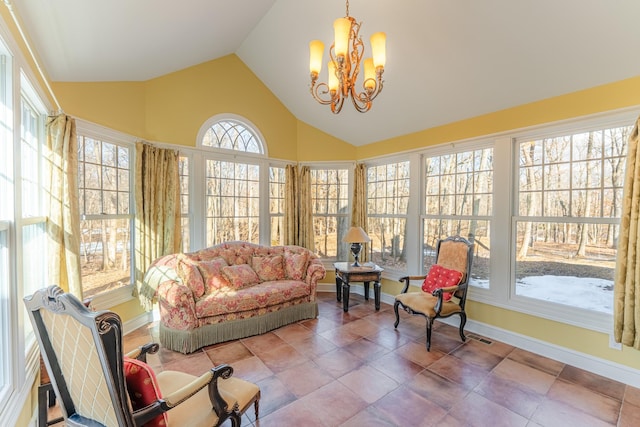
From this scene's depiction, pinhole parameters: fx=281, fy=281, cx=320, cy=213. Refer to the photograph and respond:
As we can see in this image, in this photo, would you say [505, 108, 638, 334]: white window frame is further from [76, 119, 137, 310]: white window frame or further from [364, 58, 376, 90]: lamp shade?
[76, 119, 137, 310]: white window frame

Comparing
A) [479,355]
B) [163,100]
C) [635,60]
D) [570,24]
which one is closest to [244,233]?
[163,100]

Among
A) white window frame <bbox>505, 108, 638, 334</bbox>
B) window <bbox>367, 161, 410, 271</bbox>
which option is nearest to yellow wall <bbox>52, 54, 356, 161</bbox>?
window <bbox>367, 161, 410, 271</bbox>

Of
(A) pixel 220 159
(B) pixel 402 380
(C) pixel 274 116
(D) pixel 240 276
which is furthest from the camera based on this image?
(C) pixel 274 116

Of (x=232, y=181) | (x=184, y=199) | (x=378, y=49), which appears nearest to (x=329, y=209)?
(x=232, y=181)

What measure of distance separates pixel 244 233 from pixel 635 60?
4.81 m

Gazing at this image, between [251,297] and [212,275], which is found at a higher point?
[212,275]

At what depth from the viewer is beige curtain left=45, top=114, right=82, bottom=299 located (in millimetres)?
2482

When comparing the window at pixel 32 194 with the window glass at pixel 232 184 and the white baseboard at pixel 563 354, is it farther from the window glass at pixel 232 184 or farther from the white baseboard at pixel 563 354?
the white baseboard at pixel 563 354

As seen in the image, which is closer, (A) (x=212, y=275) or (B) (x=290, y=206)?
→ (A) (x=212, y=275)

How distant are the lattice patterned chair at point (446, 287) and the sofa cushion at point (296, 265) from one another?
1369 millimetres

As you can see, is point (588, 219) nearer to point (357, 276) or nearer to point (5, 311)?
point (357, 276)

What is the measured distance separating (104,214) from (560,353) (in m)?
5.17

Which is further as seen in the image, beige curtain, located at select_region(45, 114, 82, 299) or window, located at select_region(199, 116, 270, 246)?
window, located at select_region(199, 116, 270, 246)

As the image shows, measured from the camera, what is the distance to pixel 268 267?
4035 millimetres
